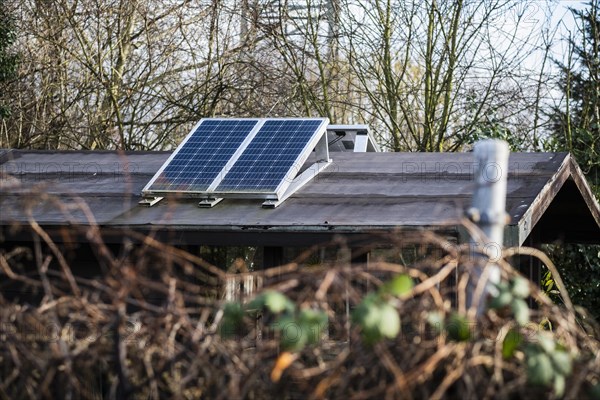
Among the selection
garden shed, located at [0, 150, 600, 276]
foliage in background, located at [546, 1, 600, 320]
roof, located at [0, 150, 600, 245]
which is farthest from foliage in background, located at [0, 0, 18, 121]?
foliage in background, located at [546, 1, 600, 320]

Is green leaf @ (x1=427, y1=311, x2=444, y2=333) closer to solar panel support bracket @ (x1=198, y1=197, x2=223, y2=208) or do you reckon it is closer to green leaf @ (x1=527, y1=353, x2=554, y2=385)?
green leaf @ (x1=527, y1=353, x2=554, y2=385)

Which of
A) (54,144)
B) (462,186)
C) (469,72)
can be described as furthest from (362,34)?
(462,186)

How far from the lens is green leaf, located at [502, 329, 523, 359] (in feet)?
12.3

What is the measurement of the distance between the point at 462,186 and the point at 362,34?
349 inches

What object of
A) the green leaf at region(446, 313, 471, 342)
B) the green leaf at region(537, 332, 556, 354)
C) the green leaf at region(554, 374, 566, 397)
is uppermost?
the green leaf at region(446, 313, 471, 342)

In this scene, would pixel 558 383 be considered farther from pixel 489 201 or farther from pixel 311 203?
pixel 311 203

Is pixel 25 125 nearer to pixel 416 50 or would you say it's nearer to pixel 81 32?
pixel 81 32

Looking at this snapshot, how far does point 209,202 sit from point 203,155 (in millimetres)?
1071

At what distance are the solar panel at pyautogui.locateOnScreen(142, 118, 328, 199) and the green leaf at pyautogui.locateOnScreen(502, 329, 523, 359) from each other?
4313 millimetres

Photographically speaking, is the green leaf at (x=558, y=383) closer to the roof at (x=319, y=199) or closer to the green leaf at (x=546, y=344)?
the green leaf at (x=546, y=344)

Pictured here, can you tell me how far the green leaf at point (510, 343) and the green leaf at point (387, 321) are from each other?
642 millimetres

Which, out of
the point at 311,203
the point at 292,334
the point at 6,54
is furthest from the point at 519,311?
the point at 6,54

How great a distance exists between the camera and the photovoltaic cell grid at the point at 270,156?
26.9 ft

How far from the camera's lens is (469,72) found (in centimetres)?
1667
